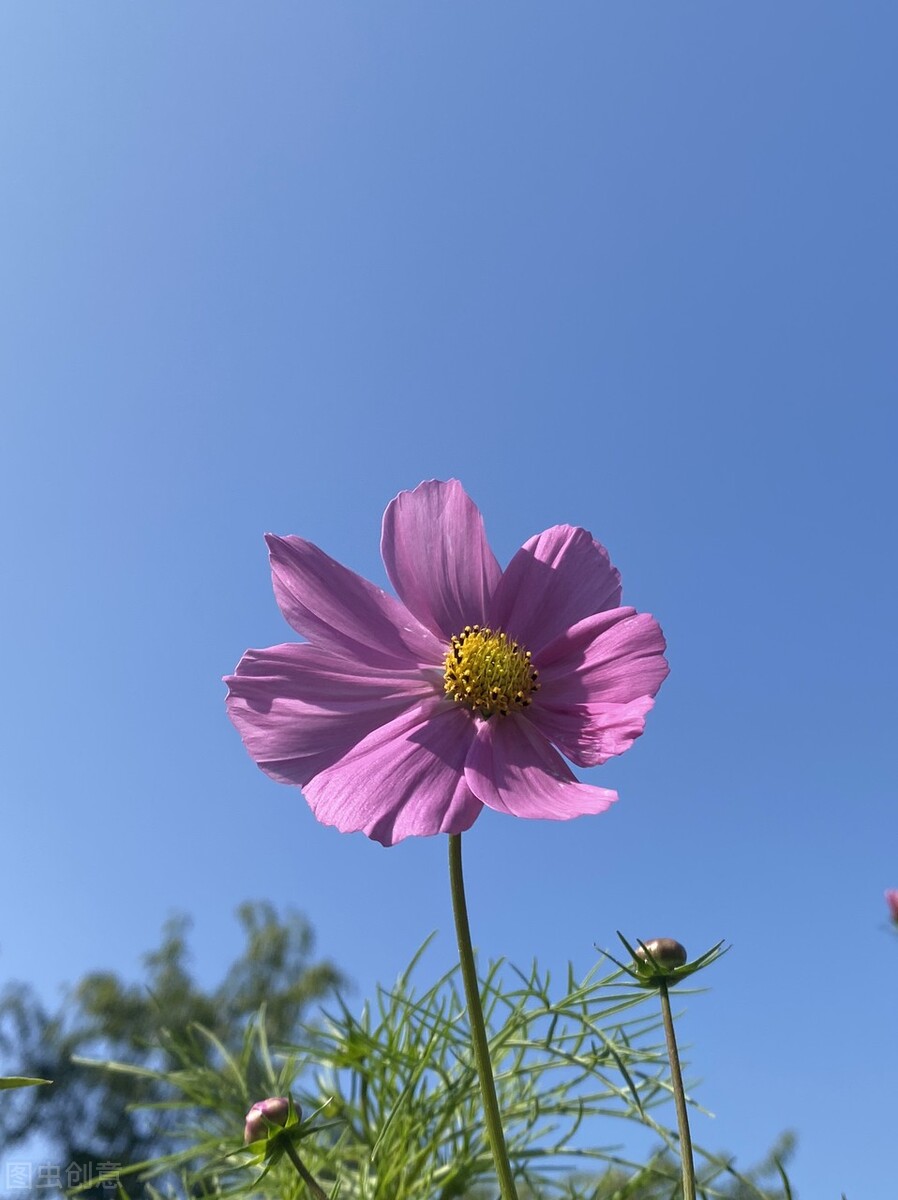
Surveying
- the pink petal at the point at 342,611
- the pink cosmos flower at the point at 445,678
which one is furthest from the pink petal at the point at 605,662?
the pink petal at the point at 342,611

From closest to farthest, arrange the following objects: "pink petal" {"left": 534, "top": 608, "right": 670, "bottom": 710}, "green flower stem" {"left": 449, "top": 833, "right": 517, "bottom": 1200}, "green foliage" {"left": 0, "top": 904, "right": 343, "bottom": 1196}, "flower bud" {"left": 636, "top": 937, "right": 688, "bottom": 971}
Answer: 1. "green flower stem" {"left": 449, "top": 833, "right": 517, "bottom": 1200}
2. "flower bud" {"left": 636, "top": 937, "right": 688, "bottom": 971}
3. "pink petal" {"left": 534, "top": 608, "right": 670, "bottom": 710}
4. "green foliage" {"left": 0, "top": 904, "right": 343, "bottom": 1196}

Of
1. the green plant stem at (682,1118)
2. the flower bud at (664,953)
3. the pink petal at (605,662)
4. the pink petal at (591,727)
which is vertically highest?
the pink petal at (605,662)

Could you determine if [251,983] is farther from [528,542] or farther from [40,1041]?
[528,542]

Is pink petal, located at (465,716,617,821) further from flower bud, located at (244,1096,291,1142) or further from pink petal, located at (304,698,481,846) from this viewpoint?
flower bud, located at (244,1096,291,1142)

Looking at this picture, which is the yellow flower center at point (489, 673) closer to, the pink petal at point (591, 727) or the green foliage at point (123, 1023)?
the pink petal at point (591, 727)

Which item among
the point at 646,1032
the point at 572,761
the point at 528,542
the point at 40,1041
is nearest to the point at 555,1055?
the point at 646,1032

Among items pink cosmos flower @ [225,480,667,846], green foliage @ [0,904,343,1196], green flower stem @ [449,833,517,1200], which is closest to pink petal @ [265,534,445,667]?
pink cosmos flower @ [225,480,667,846]

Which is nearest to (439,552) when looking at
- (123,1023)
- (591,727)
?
(591,727)
